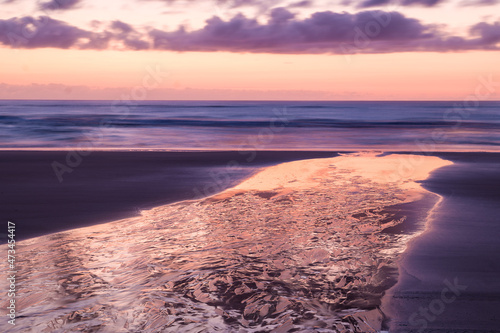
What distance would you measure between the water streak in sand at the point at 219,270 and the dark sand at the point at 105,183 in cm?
87

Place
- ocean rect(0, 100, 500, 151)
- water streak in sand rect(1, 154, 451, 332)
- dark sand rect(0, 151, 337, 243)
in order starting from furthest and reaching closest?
ocean rect(0, 100, 500, 151), dark sand rect(0, 151, 337, 243), water streak in sand rect(1, 154, 451, 332)

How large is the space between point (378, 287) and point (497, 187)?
7.22 m

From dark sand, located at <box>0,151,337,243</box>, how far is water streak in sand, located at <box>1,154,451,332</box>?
0.87m

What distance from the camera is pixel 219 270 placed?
505 cm

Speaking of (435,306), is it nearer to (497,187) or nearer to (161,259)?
(161,259)

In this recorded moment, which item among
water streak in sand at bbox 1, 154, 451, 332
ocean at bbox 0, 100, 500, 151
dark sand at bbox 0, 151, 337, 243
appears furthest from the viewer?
ocean at bbox 0, 100, 500, 151

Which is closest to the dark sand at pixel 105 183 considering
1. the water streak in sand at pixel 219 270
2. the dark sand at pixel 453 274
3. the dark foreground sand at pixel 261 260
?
the dark foreground sand at pixel 261 260

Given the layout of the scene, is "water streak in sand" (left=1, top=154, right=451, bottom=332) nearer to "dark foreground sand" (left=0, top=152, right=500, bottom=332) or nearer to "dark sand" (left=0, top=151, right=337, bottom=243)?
"dark foreground sand" (left=0, top=152, right=500, bottom=332)

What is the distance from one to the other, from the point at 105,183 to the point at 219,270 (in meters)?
6.58

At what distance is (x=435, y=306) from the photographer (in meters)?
4.23

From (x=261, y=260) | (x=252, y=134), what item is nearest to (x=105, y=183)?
(x=261, y=260)

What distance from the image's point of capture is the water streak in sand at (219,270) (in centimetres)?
395

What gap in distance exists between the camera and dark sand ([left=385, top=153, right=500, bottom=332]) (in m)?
3.98

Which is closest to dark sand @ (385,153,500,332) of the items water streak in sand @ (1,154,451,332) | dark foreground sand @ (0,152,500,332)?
dark foreground sand @ (0,152,500,332)
